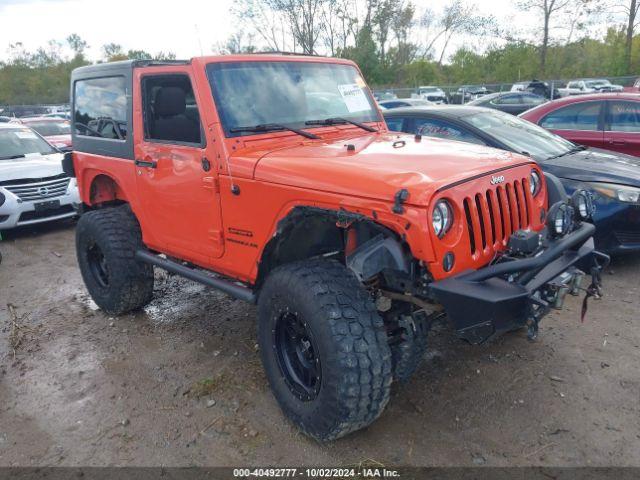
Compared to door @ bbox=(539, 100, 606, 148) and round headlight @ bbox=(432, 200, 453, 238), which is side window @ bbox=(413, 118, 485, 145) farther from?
round headlight @ bbox=(432, 200, 453, 238)

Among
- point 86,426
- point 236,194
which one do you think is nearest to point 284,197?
point 236,194

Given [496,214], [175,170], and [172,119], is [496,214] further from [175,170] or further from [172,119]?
[172,119]

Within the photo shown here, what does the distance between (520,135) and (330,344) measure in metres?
4.09

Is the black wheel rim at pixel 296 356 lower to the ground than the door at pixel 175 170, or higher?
lower

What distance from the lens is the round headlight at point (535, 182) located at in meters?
3.23

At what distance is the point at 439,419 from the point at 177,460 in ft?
4.93

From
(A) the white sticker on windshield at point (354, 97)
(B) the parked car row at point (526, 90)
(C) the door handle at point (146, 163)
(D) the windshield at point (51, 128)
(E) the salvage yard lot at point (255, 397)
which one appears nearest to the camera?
(E) the salvage yard lot at point (255, 397)

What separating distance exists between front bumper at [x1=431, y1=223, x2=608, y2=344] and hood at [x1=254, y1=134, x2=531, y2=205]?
0.45 meters

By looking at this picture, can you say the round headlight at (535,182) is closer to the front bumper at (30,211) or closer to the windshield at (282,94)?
the windshield at (282,94)

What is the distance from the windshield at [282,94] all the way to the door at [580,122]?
4.15 metres

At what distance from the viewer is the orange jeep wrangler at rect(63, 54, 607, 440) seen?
2510 millimetres

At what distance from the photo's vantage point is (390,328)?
3021 mm

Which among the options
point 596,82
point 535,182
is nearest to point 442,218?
point 535,182

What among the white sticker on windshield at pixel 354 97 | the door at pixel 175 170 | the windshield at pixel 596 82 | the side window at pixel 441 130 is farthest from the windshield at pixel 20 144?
the windshield at pixel 596 82
